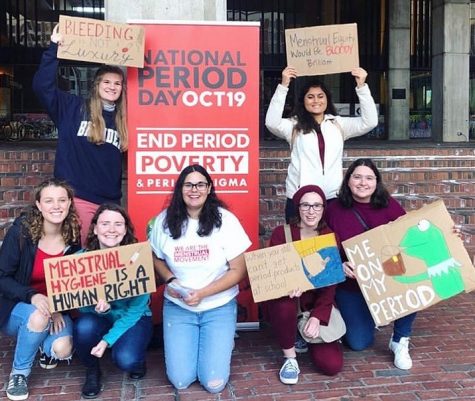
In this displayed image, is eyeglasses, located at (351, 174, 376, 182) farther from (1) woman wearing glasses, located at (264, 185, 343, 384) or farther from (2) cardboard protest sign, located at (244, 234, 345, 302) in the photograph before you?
(2) cardboard protest sign, located at (244, 234, 345, 302)

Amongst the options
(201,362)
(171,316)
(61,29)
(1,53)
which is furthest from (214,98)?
(1,53)

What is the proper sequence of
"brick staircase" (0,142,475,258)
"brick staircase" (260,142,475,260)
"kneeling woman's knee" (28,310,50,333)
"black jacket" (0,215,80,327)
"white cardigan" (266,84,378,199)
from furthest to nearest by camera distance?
"brick staircase" (260,142,475,260)
"brick staircase" (0,142,475,258)
"white cardigan" (266,84,378,199)
"black jacket" (0,215,80,327)
"kneeling woman's knee" (28,310,50,333)

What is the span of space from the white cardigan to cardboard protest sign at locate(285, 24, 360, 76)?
238 mm

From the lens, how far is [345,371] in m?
4.04

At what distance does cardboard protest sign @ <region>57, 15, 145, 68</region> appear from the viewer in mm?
4285

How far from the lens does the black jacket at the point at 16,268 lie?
373 cm

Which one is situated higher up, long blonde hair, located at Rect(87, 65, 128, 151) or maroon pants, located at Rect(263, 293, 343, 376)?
long blonde hair, located at Rect(87, 65, 128, 151)

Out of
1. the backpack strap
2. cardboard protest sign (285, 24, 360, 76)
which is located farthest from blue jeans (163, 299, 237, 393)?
cardboard protest sign (285, 24, 360, 76)

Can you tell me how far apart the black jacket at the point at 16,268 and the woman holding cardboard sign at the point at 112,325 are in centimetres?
36

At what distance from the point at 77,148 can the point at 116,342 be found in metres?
1.41

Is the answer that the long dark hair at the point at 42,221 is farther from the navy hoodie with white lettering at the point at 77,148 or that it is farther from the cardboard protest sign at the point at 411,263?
the cardboard protest sign at the point at 411,263

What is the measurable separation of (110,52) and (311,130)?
1.57 m

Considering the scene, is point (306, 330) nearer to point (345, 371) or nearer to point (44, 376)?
point (345, 371)

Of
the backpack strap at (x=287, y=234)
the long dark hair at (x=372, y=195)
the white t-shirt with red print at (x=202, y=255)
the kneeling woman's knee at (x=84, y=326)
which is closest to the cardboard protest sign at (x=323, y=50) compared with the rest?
the long dark hair at (x=372, y=195)
